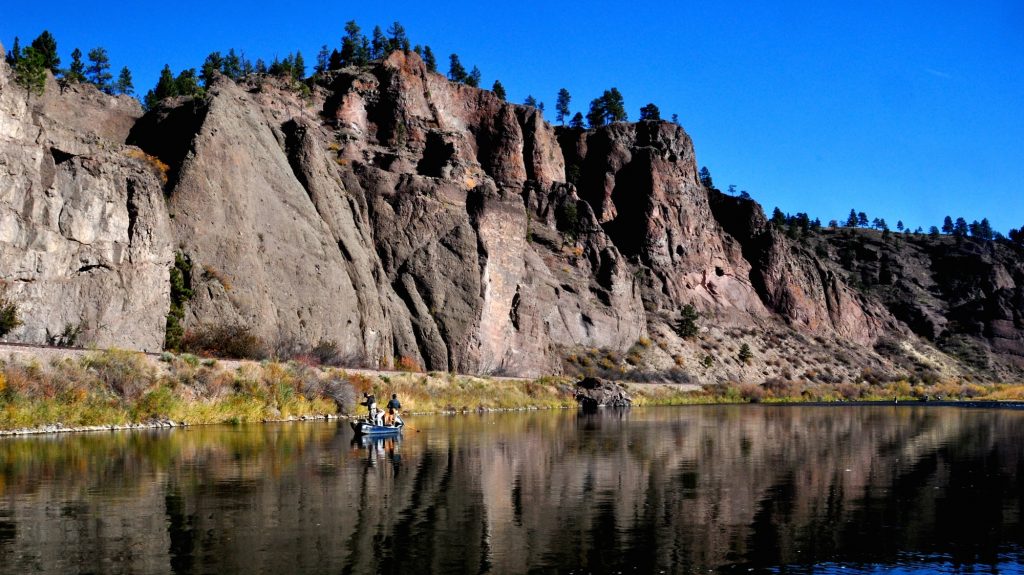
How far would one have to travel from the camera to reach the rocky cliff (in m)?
45.2

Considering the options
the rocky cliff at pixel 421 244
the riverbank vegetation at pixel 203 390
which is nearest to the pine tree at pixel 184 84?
the rocky cliff at pixel 421 244

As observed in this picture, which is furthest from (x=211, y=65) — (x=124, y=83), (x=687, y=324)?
(x=687, y=324)

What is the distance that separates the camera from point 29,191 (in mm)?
42469

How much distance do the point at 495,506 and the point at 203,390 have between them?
24.2 m

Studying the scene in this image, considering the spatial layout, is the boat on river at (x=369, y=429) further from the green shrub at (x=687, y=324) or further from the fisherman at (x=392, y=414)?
the green shrub at (x=687, y=324)

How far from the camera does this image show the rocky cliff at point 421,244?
148 feet

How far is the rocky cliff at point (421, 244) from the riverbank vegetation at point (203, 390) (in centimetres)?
604

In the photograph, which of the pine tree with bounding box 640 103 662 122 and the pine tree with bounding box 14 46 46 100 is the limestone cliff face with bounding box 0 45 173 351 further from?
the pine tree with bounding box 640 103 662 122

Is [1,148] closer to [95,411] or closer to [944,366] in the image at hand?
[95,411]

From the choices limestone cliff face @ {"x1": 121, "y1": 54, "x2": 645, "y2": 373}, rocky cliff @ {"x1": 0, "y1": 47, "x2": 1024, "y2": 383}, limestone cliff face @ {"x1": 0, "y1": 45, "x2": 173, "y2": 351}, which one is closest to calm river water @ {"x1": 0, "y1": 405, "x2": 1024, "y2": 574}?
limestone cliff face @ {"x1": 0, "y1": 45, "x2": 173, "y2": 351}

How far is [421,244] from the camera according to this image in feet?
229

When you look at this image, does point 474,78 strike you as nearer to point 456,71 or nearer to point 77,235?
point 456,71

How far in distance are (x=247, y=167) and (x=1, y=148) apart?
56.7 ft

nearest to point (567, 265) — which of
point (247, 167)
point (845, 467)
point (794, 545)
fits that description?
point (247, 167)
